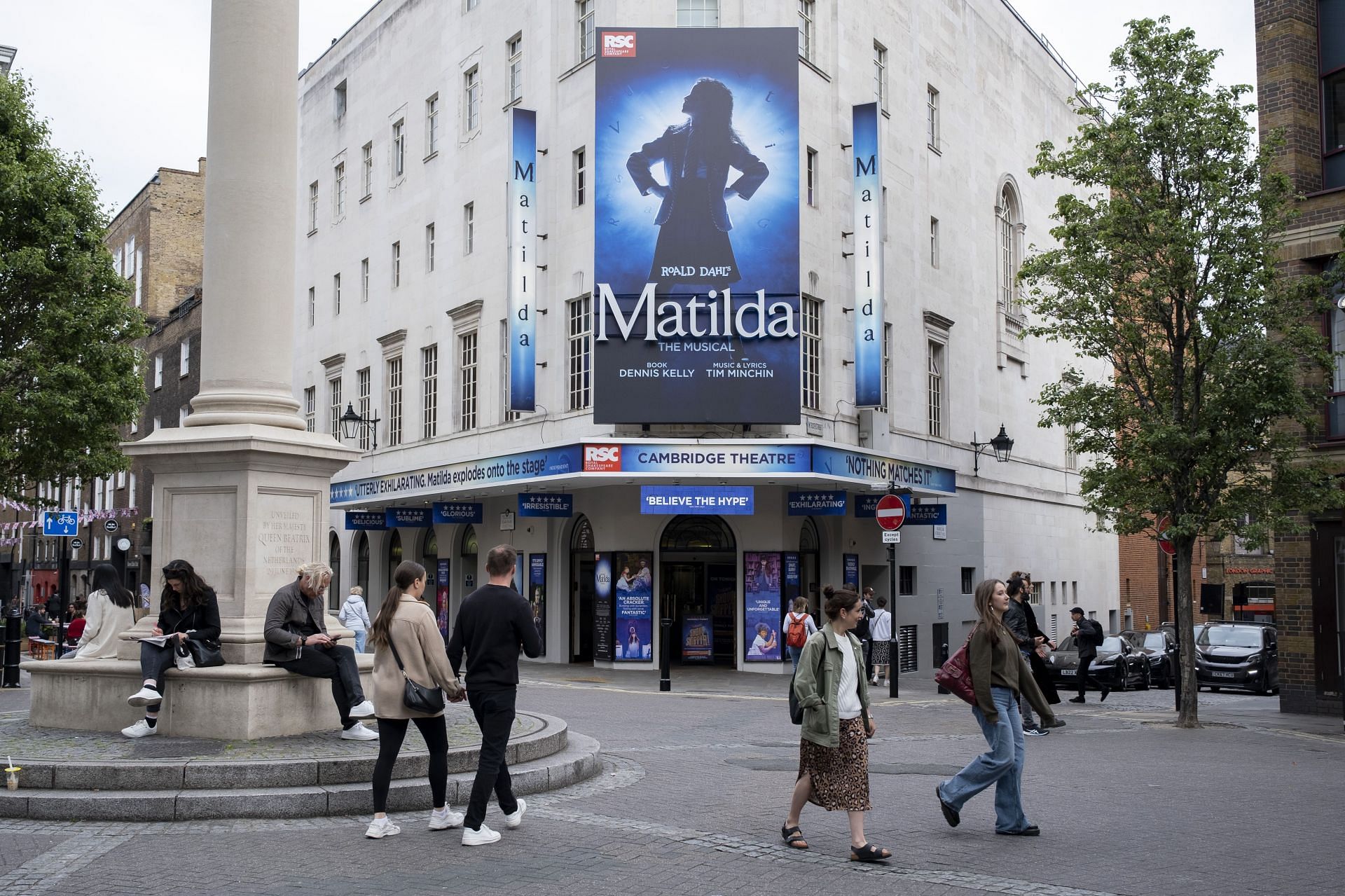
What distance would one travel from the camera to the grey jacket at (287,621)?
10.0 metres

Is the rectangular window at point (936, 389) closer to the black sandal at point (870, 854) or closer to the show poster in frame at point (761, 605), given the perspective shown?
the show poster in frame at point (761, 605)

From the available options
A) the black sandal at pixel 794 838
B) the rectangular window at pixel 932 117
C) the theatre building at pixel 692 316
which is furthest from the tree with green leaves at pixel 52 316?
the black sandal at pixel 794 838

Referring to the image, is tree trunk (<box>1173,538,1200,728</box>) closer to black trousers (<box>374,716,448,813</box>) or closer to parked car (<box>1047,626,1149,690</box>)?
parked car (<box>1047,626,1149,690</box>)

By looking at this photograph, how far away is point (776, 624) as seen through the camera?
26.2m

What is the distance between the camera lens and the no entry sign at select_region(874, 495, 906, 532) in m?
21.0

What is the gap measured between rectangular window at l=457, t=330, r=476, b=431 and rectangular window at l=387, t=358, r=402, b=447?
395 cm

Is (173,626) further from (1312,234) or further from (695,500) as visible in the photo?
(1312,234)

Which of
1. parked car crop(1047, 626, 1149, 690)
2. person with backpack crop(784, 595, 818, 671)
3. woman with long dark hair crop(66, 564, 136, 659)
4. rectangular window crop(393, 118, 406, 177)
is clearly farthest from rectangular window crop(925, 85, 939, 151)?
woman with long dark hair crop(66, 564, 136, 659)

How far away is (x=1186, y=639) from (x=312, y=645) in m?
13.1

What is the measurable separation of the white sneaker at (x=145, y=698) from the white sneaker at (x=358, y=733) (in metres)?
1.52

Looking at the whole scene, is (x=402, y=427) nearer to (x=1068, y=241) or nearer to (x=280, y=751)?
(x=1068, y=241)

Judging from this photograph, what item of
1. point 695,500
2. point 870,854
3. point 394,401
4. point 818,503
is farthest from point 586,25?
point 870,854

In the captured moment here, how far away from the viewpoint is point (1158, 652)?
28.4 meters

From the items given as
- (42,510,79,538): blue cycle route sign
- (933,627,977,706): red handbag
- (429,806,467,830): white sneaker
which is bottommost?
(429,806,467,830): white sneaker
